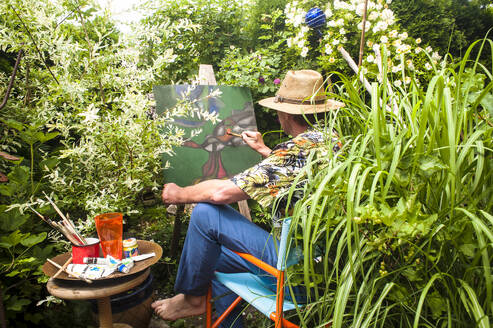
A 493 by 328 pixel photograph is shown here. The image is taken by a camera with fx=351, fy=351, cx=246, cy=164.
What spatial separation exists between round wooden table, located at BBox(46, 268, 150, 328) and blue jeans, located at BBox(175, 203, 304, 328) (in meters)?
0.28

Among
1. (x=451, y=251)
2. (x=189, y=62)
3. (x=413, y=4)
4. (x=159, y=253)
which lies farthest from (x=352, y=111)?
(x=413, y=4)

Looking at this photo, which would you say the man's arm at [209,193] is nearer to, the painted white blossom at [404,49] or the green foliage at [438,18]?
the painted white blossom at [404,49]

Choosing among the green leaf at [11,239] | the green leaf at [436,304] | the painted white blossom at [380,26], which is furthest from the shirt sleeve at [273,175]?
the painted white blossom at [380,26]

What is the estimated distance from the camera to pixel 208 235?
1.54 meters

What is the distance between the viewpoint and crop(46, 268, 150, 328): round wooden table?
1.16 m

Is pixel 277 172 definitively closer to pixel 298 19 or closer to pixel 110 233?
pixel 110 233

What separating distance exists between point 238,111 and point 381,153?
172cm

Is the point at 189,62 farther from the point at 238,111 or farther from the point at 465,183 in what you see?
the point at 465,183

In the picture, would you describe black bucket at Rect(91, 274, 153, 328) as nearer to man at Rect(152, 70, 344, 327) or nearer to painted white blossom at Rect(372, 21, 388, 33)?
man at Rect(152, 70, 344, 327)

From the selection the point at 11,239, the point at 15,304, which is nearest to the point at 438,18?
the point at 11,239

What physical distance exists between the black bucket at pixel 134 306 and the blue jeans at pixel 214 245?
160 millimetres

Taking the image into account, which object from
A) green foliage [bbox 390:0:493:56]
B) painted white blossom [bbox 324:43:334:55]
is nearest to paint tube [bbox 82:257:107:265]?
painted white blossom [bbox 324:43:334:55]

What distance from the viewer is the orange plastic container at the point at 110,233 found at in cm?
135

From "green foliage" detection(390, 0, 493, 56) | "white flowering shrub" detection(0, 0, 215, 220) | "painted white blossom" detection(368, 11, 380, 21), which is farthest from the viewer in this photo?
"green foliage" detection(390, 0, 493, 56)
